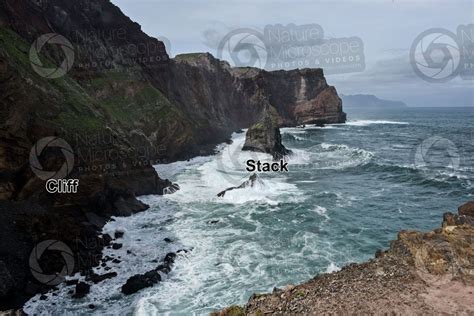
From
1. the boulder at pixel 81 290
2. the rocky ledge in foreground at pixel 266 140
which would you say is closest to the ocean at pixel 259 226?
the boulder at pixel 81 290

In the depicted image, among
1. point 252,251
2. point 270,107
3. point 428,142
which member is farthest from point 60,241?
→ point 270,107

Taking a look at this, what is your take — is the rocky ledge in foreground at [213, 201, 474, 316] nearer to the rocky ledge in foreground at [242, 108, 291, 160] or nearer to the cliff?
the cliff

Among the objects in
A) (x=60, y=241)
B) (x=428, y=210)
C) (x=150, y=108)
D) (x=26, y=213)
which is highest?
(x=150, y=108)

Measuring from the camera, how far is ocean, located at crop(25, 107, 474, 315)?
67.1 feet

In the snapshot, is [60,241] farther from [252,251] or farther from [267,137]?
[267,137]

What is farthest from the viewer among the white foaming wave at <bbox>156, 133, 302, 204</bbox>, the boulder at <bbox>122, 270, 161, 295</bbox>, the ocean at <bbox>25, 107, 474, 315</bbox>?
the white foaming wave at <bbox>156, 133, 302, 204</bbox>

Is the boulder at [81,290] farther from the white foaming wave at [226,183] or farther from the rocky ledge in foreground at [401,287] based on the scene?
the white foaming wave at [226,183]

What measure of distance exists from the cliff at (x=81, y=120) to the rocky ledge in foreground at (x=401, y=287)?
13848 millimetres

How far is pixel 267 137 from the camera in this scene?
214 feet

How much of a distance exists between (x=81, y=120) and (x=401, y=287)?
27.0m

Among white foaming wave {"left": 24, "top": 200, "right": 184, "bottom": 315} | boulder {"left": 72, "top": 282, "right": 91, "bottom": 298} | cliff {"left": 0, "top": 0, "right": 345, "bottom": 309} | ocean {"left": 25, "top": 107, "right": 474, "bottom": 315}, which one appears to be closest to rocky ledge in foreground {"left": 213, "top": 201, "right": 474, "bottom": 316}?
ocean {"left": 25, "top": 107, "right": 474, "bottom": 315}

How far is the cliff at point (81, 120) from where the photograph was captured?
23734 mm

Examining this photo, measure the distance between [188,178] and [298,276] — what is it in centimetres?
Answer: 2809

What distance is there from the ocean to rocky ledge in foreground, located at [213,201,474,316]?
14.9 feet
